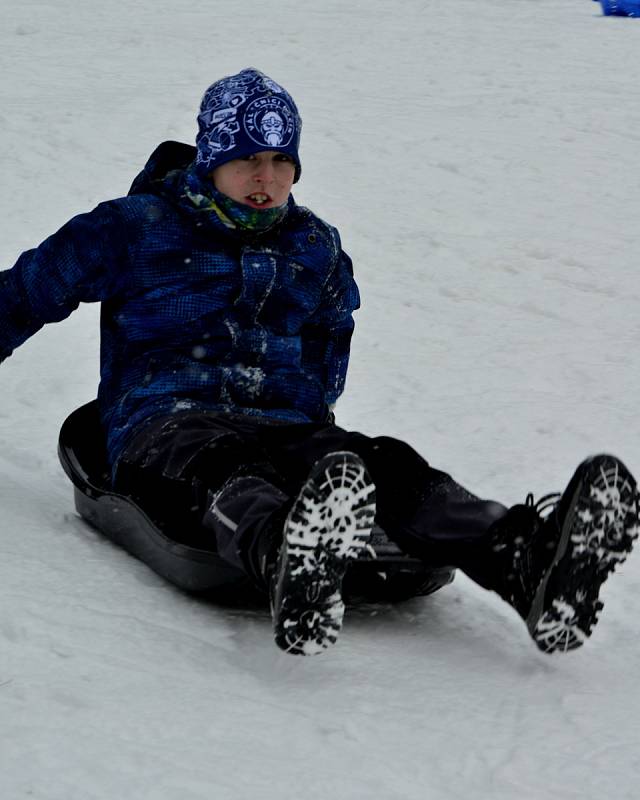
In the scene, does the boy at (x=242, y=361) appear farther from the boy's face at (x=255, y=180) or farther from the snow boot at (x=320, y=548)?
the snow boot at (x=320, y=548)

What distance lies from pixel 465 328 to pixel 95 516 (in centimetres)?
283

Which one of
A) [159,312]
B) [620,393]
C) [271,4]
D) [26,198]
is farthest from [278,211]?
[271,4]

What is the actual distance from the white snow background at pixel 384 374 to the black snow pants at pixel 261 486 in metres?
0.19

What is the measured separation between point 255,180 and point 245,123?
145mm

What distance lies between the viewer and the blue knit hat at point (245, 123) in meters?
3.37

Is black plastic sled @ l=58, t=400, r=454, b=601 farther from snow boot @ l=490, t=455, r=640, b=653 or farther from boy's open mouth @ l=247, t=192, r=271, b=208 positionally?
boy's open mouth @ l=247, t=192, r=271, b=208

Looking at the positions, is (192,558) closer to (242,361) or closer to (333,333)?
(242,361)

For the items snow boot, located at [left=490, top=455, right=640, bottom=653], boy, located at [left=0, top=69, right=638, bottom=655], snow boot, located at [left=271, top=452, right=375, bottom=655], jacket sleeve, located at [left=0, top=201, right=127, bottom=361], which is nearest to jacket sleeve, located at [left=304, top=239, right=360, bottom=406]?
boy, located at [left=0, top=69, right=638, bottom=655]

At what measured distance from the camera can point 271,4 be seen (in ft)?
40.7

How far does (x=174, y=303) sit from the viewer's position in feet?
11.0

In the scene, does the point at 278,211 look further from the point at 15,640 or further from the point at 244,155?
the point at 15,640

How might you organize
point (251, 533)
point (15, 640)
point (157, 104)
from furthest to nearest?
point (157, 104) < point (251, 533) < point (15, 640)

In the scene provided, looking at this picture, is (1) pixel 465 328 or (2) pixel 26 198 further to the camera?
(2) pixel 26 198

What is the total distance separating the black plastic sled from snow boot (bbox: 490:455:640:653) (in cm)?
34
